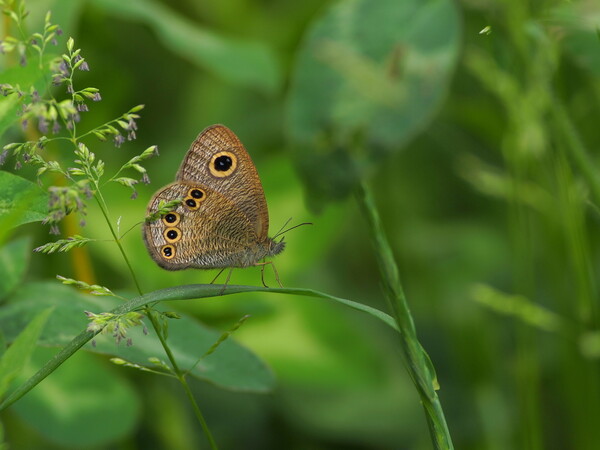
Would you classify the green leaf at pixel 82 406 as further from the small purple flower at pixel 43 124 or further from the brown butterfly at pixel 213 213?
the small purple flower at pixel 43 124

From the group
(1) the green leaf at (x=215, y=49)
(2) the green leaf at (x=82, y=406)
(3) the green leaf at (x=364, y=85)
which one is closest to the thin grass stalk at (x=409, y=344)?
(3) the green leaf at (x=364, y=85)

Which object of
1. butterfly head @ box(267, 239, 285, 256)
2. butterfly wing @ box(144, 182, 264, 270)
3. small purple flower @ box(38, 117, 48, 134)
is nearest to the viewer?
small purple flower @ box(38, 117, 48, 134)

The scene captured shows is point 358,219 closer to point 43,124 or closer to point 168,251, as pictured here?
point 168,251

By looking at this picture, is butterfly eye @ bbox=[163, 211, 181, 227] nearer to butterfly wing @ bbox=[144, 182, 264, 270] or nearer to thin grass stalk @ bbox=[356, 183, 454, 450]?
butterfly wing @ bbox=[144, 182, 264, 270]

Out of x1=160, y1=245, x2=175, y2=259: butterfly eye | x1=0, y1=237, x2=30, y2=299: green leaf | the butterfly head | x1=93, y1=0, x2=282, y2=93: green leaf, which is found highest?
x1=93, y1=0, x2=282, y2=93: green leaf

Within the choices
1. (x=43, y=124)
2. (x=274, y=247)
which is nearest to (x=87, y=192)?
(x=43, y=124)

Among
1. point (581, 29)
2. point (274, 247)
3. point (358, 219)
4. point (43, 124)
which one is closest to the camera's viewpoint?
point (43, 124)

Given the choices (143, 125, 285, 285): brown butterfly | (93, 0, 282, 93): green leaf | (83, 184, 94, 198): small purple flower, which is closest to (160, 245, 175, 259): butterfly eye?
(143, 125, 285, 285): brown butterfly
